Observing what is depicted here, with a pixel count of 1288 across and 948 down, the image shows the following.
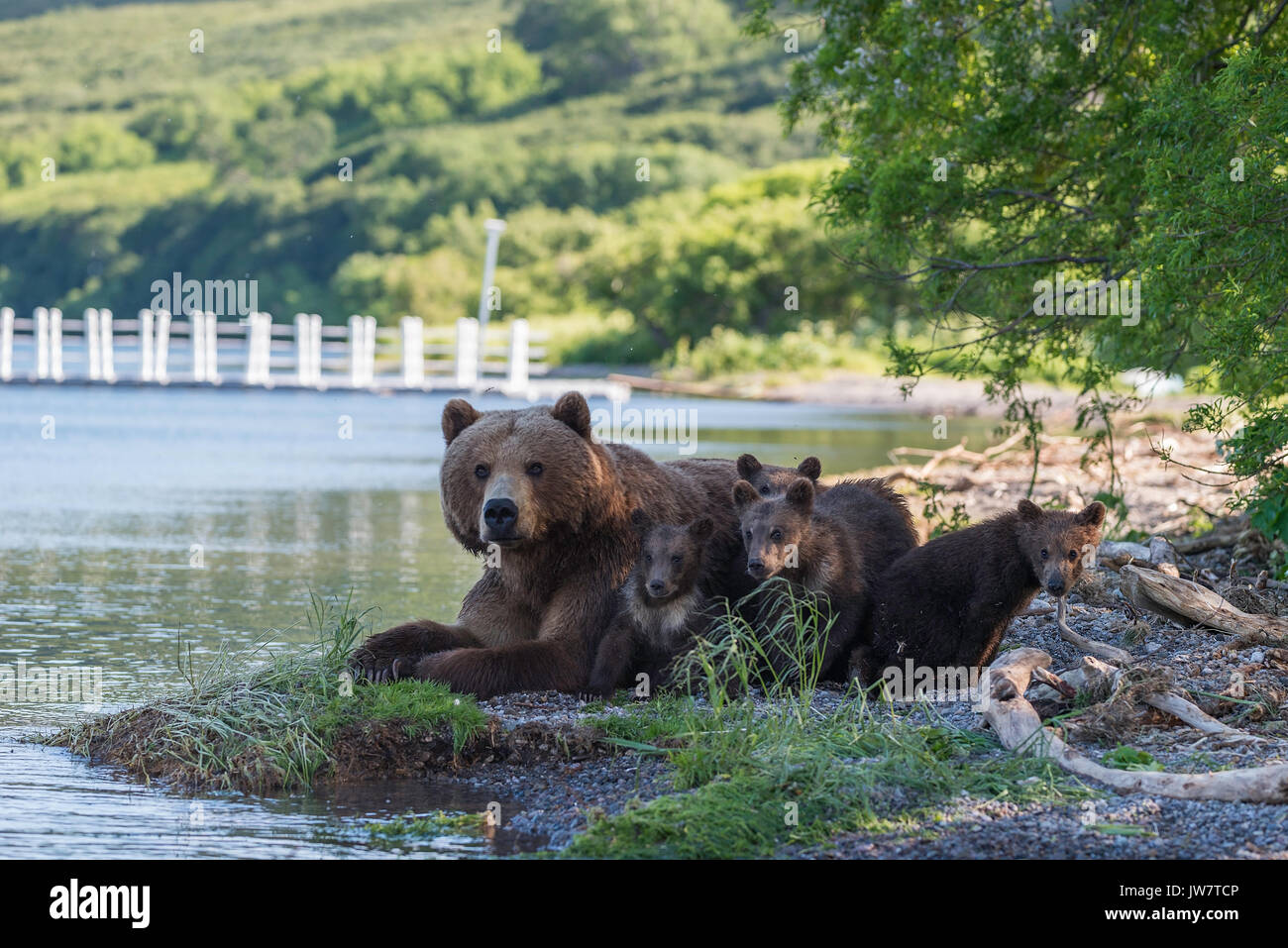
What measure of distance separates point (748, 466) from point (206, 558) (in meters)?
7.46

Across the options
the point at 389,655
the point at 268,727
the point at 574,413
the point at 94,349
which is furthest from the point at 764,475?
the point at 94,349

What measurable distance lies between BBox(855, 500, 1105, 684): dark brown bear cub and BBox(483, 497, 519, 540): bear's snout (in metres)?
1.80

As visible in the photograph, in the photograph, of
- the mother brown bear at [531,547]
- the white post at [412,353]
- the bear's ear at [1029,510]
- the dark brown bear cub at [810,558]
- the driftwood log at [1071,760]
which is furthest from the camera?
the white post at [412,353]

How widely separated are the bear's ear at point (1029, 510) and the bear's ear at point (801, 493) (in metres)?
0.96

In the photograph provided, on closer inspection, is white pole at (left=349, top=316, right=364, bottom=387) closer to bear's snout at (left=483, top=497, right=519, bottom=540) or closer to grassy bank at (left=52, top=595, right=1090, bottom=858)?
grassy bank at (left=52, top=595, right=1090, bottom=858)

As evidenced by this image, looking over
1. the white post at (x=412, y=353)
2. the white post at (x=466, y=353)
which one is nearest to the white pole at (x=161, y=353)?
the white post at (x=412, y=353)

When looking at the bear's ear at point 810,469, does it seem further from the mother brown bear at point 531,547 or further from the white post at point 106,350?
the white post at point 106,350

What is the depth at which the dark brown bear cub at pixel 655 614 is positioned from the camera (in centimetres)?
761

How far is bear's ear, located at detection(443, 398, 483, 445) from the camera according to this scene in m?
8.33

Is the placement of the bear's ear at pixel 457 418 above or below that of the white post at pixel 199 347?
below

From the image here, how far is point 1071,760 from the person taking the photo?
6.25 metres

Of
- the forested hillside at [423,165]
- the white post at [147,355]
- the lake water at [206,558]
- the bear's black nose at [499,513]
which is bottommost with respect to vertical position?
the lake water at [206,558]

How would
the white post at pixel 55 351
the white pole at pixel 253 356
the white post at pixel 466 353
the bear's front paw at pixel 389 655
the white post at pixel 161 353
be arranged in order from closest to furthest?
the bear's front paw at pixel 389 655
the white post at pixel 161 353
the white pole at pixel 253 356
the white post at pixel 55 351
the white post at pixel 466 353

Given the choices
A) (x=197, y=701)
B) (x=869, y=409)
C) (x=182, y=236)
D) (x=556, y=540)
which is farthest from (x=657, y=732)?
(x=182, y=236)
